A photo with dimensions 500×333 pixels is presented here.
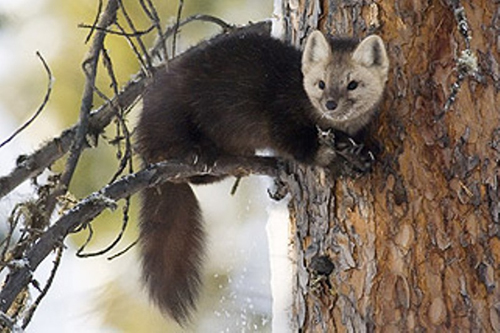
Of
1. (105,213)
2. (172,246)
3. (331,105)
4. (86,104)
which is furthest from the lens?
(105,213)

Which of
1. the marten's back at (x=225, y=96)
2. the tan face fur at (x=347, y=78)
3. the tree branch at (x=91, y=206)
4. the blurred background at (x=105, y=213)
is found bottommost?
the tree branch at (x=91, y=206)

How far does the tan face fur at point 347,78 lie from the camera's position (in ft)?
9.74

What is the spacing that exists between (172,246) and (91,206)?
0.83m

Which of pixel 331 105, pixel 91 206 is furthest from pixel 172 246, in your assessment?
pixel 331 105

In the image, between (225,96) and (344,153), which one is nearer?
(344,153)

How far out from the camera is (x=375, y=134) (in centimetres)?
302

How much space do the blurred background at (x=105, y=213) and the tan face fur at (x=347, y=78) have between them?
170 centimetres

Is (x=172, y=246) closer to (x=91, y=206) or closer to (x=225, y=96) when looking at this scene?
(x=225, y=96)

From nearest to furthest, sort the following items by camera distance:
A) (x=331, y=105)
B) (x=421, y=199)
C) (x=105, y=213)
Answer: (x=421, y=199) < (x=331, y=105) < (x=105, y=213)

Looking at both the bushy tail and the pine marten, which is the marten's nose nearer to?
the pine marten

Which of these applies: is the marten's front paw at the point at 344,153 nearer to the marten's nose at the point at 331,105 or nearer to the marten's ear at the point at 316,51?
the marten's nose at the point at 331,105

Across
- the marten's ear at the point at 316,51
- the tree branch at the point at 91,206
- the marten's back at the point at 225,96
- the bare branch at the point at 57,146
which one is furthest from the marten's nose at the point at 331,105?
the bare branch at the point at 57,146

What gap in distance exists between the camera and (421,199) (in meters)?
2.88

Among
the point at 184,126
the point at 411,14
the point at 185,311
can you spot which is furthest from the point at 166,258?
the point at 411,14
